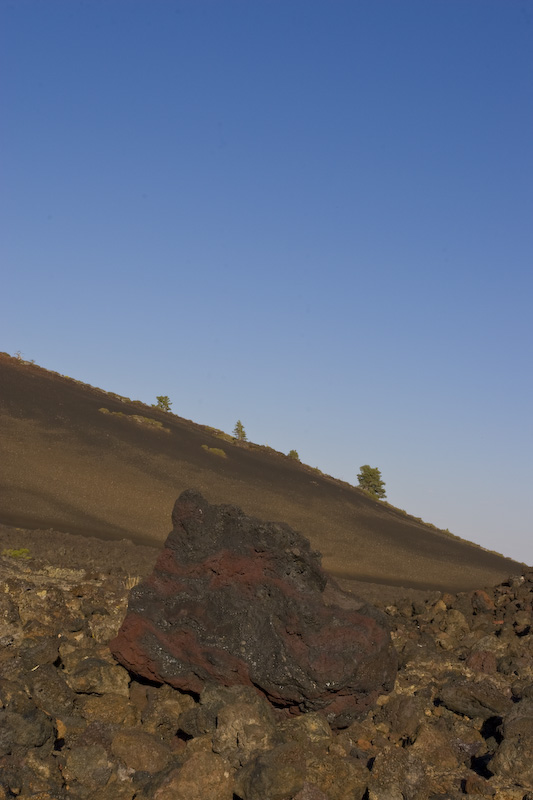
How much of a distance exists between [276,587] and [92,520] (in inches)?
624

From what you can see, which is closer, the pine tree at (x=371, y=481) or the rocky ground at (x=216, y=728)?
the rocky ground at (x=216, y=728)

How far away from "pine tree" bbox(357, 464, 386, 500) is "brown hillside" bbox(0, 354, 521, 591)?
14.7ft

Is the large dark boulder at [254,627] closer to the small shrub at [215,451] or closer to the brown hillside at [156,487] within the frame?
the brown hillside at [156,487]

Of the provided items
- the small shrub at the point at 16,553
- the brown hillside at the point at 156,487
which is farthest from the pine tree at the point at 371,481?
the small shrub at the point at 16,553

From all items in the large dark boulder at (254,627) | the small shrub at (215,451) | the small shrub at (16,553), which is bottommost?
the small shrub at (16,553)

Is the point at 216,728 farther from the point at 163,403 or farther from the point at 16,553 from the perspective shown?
the point at 163,403

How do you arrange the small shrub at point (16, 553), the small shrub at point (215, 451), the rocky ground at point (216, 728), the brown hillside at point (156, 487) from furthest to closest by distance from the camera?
the small shrub at point (215, 451) < the brown hillside at point (156, 487) < the small shrub at point (16, 553) < the rocky ground at point (216, 728)

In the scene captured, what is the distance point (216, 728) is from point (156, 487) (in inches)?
934

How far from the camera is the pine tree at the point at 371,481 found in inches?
2039

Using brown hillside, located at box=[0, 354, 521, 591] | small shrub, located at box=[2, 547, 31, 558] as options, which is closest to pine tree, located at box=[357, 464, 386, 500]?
brown hillside, located at box=[0, 354, 521, 591]

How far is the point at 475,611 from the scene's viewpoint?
59.2 ft

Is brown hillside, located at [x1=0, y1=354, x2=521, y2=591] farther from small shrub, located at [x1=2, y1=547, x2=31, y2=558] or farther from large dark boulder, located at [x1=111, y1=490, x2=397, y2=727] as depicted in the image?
large dark boulder, located at [x1=111, y1=490, x2=397, y2=727]

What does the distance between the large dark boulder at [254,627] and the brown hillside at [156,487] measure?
37.3 feet

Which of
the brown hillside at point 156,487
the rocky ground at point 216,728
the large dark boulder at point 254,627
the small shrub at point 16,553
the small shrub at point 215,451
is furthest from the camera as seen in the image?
the small shrub at point 215,451
